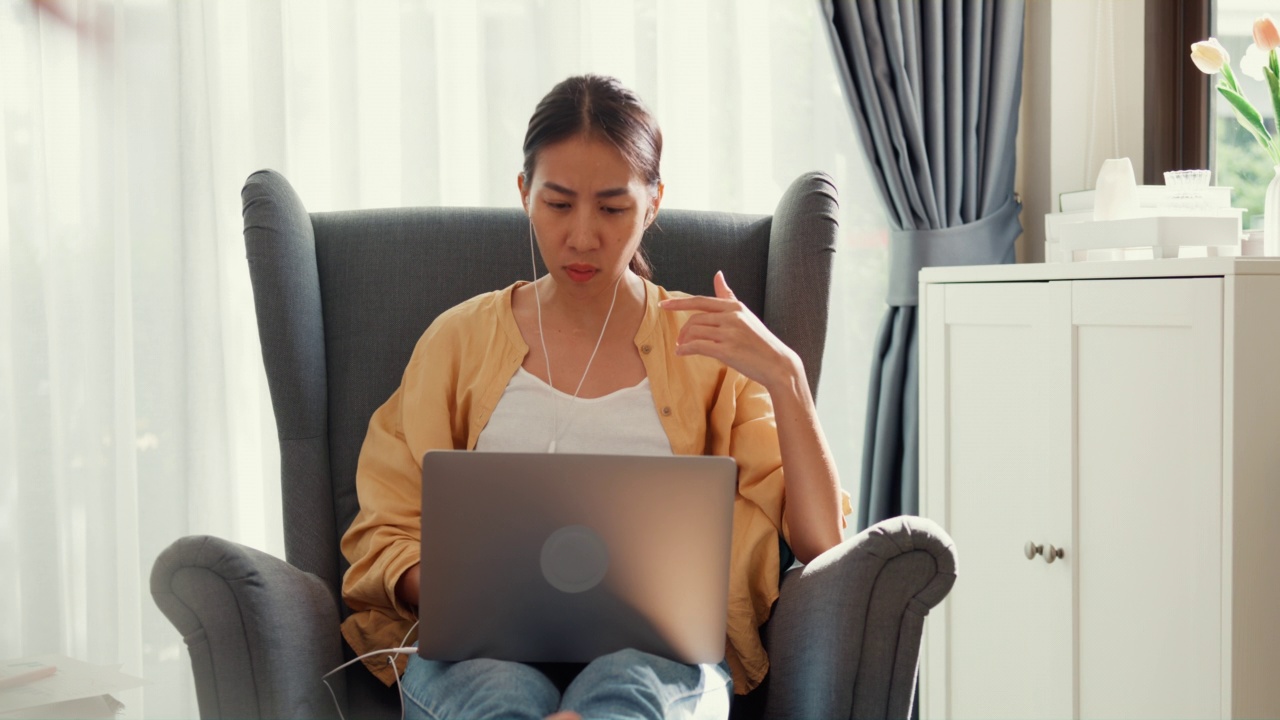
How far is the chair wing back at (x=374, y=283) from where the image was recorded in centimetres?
159

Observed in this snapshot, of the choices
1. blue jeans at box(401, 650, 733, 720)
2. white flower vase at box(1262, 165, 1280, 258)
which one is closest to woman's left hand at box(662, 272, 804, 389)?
blue jeans at box(401, 650, 733, 720)

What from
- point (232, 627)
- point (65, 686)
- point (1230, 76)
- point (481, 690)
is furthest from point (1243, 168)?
point (65, 686)

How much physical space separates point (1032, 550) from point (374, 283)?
1177 mm

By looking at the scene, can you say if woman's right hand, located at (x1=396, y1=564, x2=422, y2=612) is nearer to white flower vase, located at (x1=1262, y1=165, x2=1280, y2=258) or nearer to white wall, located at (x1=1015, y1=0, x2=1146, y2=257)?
white flower vase, located at (x1=1262, y1=165, x2=1280, y2=258)

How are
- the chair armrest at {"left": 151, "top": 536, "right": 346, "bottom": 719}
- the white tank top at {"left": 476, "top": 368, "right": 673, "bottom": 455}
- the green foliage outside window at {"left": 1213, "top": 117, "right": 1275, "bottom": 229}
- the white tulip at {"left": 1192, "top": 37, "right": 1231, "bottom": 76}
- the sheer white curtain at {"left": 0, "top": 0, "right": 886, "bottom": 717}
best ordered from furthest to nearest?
the green foliage outside window at {"left": 1213, "top": 117, "right": 1275, "bottom": 229}, the sheer white curtain at {"left": 0, "top": 0, "right": 886, "bottom": 717}, the white tulip at {"left": 1192, "top": 37, "right": 1231, "bottom": 76}, the white tank top at {"left": 476, "top": 368, "right": 673, "bottom": 455}, the chair armrest at {"left": 151, "top": 536, "right": 346, "bottom": 719}

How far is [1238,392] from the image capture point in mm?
1436

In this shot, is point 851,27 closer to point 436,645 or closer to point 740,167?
point 740,167

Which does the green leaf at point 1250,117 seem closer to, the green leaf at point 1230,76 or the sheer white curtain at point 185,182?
the green leaf at point 1230,76

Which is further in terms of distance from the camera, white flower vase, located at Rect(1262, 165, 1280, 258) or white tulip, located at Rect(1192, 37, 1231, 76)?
white tulip, located at Rect(1192, 37, 1231, 76)

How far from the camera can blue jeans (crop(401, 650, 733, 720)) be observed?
3.61ft

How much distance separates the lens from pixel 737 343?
4.48 feet

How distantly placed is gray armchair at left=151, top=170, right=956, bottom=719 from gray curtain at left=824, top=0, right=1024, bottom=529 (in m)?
0.73

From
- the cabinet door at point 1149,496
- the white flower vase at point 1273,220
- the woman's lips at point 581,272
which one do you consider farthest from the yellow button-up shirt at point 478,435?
the white flower vase at point 1273,220

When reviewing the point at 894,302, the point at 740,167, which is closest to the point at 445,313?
the point at 740,167
